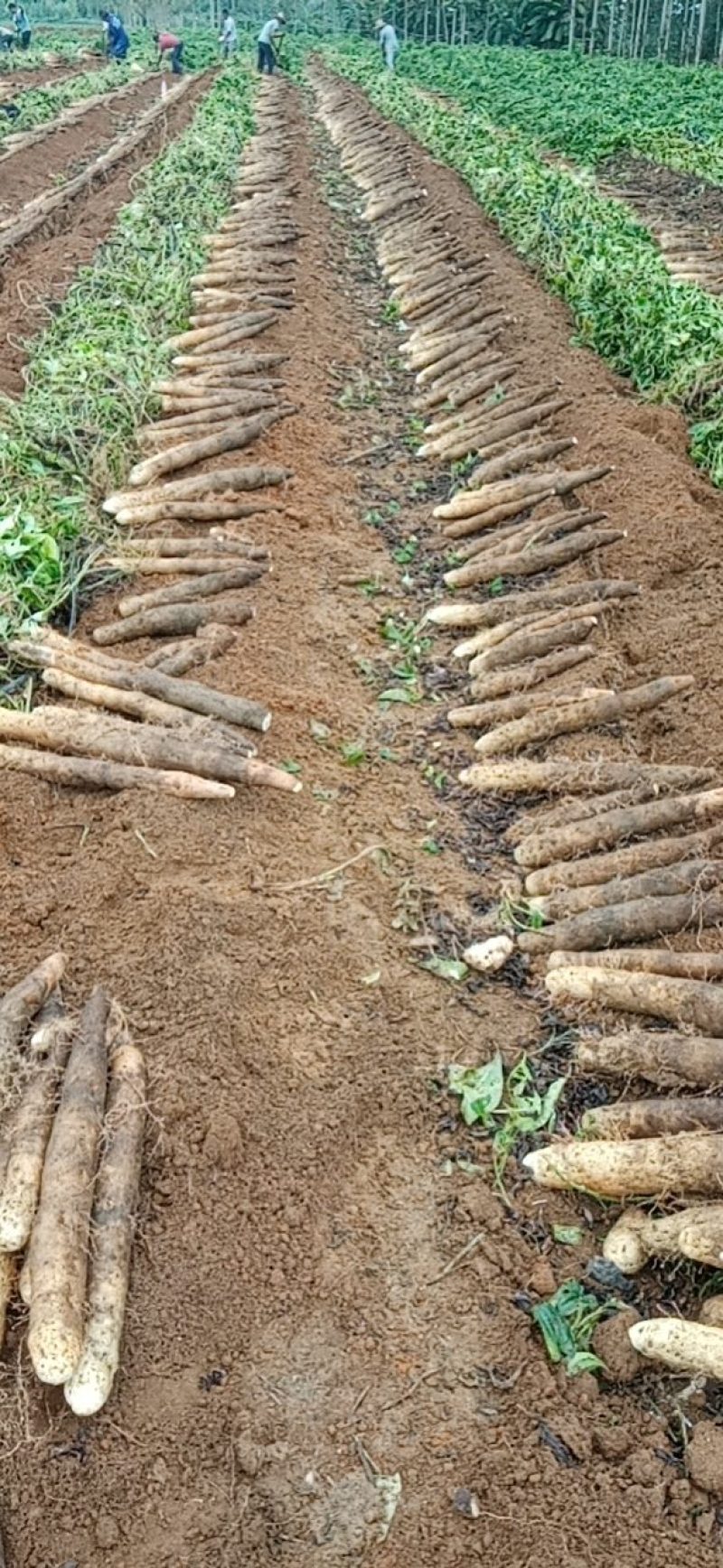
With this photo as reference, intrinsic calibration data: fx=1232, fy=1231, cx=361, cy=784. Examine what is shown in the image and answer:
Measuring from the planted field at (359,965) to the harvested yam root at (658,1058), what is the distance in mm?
15

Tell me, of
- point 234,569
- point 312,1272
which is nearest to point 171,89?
point 234,569

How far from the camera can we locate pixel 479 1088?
4.04 metres

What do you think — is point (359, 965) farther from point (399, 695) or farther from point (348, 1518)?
point (399, 695)

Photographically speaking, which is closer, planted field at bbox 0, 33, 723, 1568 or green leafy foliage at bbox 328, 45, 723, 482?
planted field at bbox 0, 33, 723, 1568

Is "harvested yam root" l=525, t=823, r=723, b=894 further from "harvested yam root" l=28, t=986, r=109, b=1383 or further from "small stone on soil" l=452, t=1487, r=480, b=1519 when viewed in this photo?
"small stone on soil" l=452, t=1487, r=480, b=1519

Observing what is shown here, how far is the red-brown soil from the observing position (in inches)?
405

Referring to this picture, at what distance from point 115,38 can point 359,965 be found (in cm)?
4031

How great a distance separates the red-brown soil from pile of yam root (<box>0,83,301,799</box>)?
4.35 ft

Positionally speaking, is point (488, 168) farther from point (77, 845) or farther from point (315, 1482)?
point (315, 1482)


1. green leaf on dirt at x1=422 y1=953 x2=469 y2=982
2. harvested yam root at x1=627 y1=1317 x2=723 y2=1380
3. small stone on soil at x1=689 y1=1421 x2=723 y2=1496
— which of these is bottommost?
small stone on soil at x1=689 y1=1421 x2=723 y2=1496

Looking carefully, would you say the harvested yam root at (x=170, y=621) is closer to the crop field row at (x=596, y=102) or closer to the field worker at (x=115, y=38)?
the crop field row at (x=596, y=102)

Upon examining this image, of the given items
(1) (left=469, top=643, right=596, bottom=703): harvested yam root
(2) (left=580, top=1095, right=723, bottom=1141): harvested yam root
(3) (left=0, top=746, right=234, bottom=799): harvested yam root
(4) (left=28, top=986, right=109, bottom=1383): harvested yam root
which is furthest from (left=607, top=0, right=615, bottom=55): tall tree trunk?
(4) (left=28, top=986, right=109, bottom=1383): harvested yam root

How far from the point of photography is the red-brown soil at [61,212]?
1030cm

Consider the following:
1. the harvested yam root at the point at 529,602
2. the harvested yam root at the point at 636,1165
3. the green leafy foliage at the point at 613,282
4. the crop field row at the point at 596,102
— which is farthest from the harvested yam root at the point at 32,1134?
the crop field row at the point at 596,102
